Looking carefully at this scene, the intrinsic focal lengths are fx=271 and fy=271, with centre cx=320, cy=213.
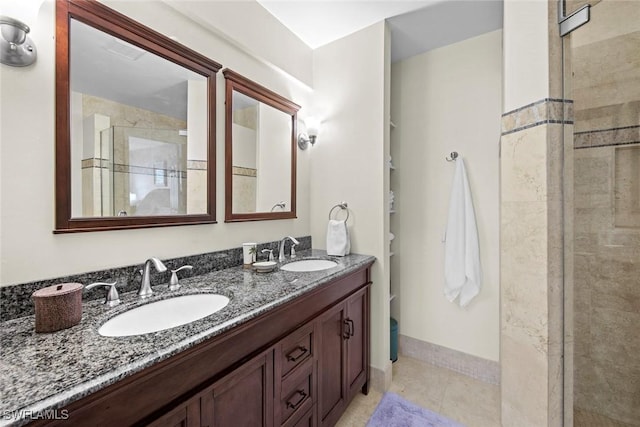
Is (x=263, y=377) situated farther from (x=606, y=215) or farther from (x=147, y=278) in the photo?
(x=606, y=215)

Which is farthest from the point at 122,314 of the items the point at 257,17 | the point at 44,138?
the point at 257,17

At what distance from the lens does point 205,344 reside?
0.80 meters

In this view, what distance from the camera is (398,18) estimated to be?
189 centimetres

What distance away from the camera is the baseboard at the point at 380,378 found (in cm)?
189

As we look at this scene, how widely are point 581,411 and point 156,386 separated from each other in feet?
5.98

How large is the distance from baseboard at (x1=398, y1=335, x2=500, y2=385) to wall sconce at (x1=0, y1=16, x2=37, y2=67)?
276 cm

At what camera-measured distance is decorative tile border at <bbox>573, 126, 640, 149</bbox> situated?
1379 mm

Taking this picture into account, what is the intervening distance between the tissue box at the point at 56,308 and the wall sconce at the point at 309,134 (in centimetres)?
168

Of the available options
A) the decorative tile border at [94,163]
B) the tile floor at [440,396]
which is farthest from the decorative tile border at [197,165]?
the tile floor at [440,396]

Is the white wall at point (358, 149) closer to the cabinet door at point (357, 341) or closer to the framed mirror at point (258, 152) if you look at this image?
the cabinet door at point (357, 341)

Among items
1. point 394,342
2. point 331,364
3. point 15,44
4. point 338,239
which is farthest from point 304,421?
point 15,44

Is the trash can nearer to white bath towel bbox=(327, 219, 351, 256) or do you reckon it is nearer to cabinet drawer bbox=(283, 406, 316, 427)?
white bath towel bbox=(327, 219, 351, 256)

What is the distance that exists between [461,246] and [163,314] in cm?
192

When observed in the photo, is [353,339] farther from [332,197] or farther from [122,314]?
[122,314]
